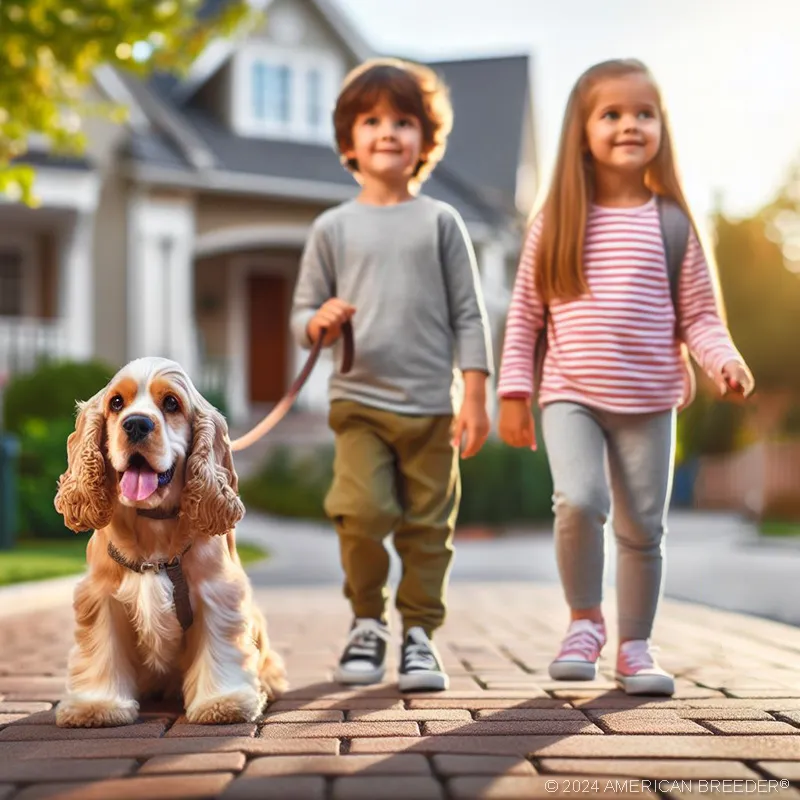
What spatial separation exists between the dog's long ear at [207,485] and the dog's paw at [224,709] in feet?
1.44

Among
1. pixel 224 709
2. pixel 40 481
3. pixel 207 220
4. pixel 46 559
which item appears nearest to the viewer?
pixel 224 709

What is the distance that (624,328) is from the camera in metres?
3.81

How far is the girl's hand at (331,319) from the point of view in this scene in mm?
3934

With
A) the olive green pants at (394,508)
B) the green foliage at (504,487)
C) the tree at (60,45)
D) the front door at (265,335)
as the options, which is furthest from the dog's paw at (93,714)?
the front door at (265,335)

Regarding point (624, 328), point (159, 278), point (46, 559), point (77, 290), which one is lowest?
point (46, 559)

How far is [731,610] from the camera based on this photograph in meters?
6.35

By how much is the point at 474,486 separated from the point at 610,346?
11.9 metres

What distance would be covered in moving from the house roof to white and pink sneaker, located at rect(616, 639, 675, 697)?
13.9 meters

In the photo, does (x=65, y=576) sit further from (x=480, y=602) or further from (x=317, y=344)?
(x=317, y=344)

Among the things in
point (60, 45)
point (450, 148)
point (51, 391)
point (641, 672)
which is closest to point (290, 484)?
point (51, 391)

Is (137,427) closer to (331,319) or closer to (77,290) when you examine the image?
(331,319)

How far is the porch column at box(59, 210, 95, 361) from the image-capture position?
1617 centimetres

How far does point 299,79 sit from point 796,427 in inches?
553

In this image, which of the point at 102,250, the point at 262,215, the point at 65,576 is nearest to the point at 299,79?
the point at 262,215
